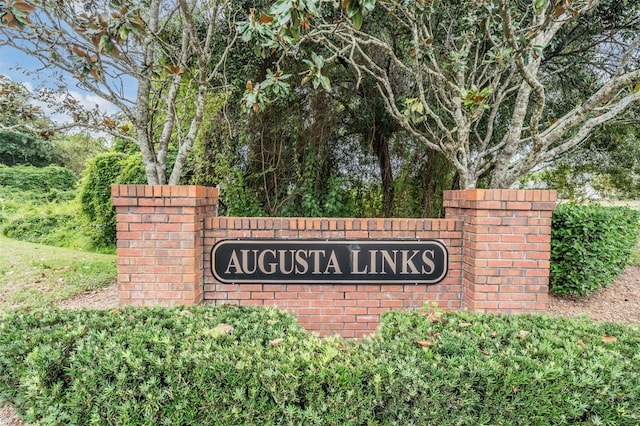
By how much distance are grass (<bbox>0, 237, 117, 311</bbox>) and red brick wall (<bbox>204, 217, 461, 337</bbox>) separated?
2.69 meters

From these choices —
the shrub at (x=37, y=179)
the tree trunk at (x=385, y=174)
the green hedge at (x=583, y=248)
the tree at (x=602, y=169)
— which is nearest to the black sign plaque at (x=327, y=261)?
the green hedge at (x=583, y=248)

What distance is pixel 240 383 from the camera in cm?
164

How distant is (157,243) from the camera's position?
10.0 feet

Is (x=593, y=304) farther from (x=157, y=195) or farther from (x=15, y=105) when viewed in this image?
(x=15, y=105)

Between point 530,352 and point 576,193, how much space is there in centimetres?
785

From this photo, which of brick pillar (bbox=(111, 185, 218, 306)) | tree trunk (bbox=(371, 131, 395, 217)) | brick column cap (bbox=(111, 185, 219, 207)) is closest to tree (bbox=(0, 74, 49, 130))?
brick column cap (bbox=(111, 185, 219, 207))

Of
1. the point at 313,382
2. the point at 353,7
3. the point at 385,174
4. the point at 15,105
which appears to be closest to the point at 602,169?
the point at 385,174

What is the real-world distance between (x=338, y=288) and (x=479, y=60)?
3.91m

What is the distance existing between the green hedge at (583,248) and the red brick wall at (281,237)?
1575 mm

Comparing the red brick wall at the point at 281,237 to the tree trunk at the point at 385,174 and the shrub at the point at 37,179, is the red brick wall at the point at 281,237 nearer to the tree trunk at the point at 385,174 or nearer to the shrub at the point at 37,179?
the tree trunk at the point at 385,174

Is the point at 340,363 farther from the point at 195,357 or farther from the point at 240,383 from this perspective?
the point at 195,357

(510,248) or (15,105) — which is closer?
(510,248)

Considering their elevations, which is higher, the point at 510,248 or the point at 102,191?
the point at 102,191

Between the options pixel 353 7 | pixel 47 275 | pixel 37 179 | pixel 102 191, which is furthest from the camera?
pixel 37 179
